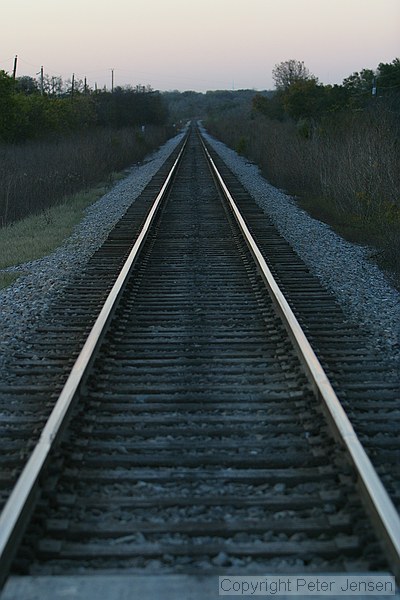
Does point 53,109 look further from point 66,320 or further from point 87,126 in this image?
point 66,320

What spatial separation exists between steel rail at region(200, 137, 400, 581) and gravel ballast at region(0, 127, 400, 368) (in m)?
0.78

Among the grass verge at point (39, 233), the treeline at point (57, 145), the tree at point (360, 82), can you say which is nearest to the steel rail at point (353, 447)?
the grass verge at point (39, 233)

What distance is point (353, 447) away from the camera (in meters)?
3.75

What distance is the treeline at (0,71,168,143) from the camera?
105ft

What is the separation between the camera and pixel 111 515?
3.45m

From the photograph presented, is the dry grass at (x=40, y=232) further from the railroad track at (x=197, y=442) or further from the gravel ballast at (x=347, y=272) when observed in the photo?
the gravel ballast at (x=347, y=272)

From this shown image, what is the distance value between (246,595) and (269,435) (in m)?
1.48

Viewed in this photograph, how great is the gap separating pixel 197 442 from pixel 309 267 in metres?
5.57

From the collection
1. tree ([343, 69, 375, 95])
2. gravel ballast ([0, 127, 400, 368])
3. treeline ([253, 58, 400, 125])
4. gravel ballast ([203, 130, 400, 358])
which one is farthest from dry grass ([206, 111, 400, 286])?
tree ([343, 69, 375, 95])

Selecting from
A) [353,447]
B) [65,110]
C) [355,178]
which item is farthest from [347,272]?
[65,110]

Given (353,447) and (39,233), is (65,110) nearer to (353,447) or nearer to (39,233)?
(39,233)

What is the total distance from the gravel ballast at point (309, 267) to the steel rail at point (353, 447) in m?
0.78

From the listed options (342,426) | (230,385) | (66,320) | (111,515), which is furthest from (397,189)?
(111,515)

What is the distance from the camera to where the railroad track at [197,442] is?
3.15 metres
